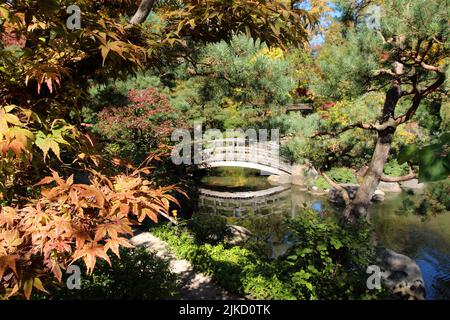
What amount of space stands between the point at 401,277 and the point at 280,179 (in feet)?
39.9

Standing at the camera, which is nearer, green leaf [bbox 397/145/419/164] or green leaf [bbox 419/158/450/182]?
green leaf [bbox 419/158/450/182]

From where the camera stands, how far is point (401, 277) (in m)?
7.28

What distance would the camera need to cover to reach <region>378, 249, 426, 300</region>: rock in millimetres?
6930

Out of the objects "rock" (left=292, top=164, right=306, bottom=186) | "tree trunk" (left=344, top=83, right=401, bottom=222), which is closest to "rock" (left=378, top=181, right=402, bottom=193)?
"rock" (left=292, top=164, right=306, bottom=186)

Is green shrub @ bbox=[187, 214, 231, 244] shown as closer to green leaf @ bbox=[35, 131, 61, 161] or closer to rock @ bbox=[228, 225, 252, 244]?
rock @ bbox=[228, 225, 252, 244]

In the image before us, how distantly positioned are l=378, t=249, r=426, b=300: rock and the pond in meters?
0.91

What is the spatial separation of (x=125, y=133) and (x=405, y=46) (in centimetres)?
856

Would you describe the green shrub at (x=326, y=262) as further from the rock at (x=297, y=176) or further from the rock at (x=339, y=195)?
the rock at (x=297, y=176)

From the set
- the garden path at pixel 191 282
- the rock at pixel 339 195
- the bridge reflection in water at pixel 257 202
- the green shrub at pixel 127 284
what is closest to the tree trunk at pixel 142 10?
the green shrub at pixel 127 284

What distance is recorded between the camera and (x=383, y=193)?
15.6m

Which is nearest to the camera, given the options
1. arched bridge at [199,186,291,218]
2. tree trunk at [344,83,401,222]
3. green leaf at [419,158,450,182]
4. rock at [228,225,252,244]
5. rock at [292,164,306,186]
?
green leaf at [419,158,450,182]

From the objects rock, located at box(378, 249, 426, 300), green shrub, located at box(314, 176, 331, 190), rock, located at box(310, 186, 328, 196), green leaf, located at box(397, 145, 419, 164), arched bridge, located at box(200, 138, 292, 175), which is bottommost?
rock, located at box(378, 249, 426, 300)

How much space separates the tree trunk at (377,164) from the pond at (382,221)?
A: 1705 millimetres

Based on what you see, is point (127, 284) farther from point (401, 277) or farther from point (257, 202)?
point (257, 202)
